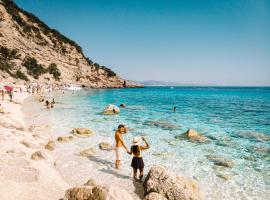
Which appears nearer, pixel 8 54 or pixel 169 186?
pixel 169 186

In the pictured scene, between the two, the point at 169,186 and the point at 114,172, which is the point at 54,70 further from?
→ the point at 169,186

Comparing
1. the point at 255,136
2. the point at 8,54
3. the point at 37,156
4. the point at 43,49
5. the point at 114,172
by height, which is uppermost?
the point at 43,49

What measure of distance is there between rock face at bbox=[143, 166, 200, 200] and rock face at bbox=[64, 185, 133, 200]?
196 centimetres

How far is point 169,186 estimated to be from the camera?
7.75 m

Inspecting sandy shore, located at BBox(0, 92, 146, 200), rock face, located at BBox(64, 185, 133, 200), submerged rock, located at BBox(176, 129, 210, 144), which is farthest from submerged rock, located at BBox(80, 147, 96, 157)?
submerged rock, located at BBox(176, 129, 210, 144)

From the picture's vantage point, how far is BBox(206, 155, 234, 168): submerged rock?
11.7 m

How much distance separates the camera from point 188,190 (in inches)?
305

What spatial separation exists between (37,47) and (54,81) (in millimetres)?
18094

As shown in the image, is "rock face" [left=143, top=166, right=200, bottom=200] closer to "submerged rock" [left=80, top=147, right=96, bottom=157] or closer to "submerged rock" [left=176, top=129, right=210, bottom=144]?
"submerged rock" [left=80, top=147, right=96, bottom=157]

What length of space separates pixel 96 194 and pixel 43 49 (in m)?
102

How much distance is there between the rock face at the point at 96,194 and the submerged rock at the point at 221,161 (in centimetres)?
735

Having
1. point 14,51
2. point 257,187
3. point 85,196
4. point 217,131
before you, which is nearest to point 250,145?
point 217,131

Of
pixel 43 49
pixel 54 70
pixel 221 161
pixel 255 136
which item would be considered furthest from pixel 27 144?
pixel 43 49

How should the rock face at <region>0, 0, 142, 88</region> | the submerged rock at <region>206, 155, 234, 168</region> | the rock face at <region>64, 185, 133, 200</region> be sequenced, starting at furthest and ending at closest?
the rock face at <region>0, 0, 142, 88</region> < the submerged rock at <region>206, 155, 234, 168</region> < the rock face at <region>64, 185, 133, 200</region>
